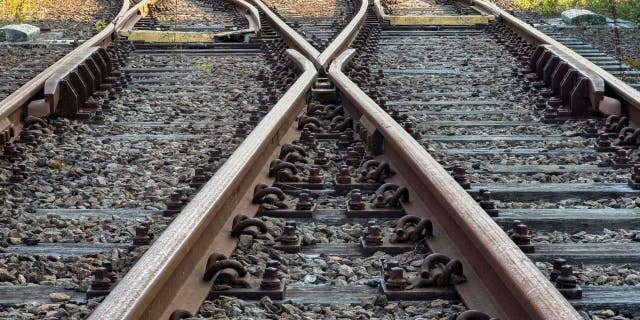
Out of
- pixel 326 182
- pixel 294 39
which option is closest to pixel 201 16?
pixel 294 39

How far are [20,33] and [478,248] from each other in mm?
9414

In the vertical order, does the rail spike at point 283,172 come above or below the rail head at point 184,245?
below

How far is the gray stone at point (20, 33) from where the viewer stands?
1222 cm

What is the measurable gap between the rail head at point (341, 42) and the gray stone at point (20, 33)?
3.58m

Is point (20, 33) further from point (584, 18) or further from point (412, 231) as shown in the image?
point (412, 231)

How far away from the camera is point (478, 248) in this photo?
3834 mm

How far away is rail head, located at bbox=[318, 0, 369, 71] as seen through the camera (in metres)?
9.01

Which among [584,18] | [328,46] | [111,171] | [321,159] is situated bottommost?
[584,18]

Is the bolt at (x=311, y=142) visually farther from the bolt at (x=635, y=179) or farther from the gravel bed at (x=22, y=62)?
the gravel bed at (x=22, y=62)

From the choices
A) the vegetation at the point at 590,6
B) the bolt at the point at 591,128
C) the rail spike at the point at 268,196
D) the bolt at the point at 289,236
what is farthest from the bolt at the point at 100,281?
the vegetation at the point at 590,6

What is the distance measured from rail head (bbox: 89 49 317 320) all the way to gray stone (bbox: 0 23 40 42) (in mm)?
6928

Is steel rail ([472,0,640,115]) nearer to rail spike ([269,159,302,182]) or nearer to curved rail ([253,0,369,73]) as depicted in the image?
curved rail ([253,0,369,73])

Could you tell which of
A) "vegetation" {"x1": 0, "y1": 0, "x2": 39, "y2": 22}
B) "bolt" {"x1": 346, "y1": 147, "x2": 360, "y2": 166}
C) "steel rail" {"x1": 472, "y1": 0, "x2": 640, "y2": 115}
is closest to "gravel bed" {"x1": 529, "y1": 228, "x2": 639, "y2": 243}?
"bolt" {"x1": 346, "y1": 147, "x2": 360, "y2": 166}

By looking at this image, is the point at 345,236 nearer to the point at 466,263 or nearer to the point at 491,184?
the point at 466,263
